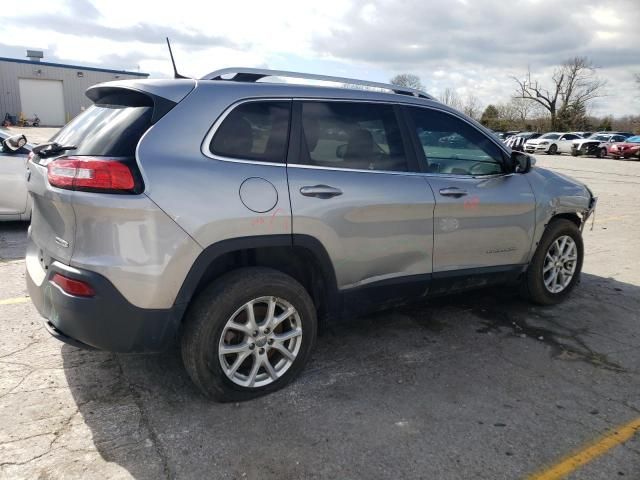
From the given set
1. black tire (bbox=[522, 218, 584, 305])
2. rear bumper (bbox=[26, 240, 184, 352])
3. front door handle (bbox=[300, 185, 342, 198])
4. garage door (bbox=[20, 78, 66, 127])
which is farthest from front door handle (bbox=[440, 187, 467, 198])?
garage door (bbox=[20, 78, 66, 127])

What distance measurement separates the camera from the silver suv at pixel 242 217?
102 inches

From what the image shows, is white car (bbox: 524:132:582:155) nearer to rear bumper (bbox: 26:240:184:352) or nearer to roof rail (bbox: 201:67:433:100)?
roof rail (bbox: 201:67:433:100)

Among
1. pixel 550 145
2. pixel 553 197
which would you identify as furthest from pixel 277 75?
pixel 550 145

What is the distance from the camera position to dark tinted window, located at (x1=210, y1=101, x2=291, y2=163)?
285cm

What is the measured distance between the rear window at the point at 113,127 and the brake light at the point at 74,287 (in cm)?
66

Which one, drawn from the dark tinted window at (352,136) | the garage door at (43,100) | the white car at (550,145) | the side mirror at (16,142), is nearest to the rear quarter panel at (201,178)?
the dark tinted window at (352,136)

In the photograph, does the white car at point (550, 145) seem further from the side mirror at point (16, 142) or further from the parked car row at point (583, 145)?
the side mirror at point (16, 142)

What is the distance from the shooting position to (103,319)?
260 centimetres

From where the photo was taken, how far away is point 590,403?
3152 mm

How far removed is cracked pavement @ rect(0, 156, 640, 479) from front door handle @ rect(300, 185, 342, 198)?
1.20 meters

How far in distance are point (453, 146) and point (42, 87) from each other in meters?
46.5

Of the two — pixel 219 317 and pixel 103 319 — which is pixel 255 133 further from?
pixel 103 319

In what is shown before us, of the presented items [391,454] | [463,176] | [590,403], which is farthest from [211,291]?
[590,403]

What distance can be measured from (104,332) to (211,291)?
0.58 m
